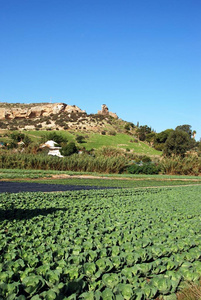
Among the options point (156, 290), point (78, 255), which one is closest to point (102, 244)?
point (78, 255)

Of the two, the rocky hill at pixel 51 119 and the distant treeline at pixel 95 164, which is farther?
the rocky hill at pixel 51 119

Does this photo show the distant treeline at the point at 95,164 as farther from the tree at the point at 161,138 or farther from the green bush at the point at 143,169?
the tree at the point at 161,138

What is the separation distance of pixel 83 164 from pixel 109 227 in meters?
24.5

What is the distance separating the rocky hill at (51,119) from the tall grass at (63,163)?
37040 millimetres

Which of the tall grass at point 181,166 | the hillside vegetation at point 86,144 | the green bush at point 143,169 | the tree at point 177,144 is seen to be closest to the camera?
the hillside vegetation at point 86,144

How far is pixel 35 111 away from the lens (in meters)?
81.1

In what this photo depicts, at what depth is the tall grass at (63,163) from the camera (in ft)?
93.4

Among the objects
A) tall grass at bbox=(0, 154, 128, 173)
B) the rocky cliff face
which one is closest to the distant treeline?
tall grass at bbox=(0, 154, 128, 173)

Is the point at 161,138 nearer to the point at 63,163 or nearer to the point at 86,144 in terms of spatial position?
the point at 86,144

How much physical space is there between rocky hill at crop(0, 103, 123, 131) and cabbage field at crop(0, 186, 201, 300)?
200ft

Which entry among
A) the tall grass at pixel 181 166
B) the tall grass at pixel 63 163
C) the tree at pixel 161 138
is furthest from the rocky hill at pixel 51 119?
the tall grass at pixel 181 166

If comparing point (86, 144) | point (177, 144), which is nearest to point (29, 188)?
point (177, 144)

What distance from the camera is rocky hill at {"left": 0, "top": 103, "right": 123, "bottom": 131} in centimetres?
6900

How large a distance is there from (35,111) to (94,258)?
80.1 meters
